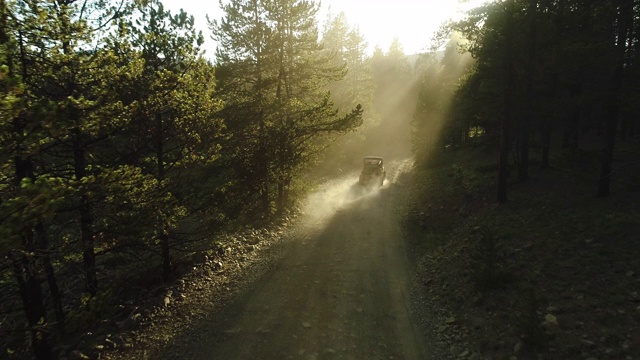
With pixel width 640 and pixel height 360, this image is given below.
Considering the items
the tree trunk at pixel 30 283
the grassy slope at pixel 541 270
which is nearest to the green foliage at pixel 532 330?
the grassy slope at pixel 541 270

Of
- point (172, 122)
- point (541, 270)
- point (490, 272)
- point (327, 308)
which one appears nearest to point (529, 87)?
point (541, 270)

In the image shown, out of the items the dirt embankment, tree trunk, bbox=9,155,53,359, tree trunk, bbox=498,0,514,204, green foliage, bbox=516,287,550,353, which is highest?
tree trunk, bbox=498,0,514,204

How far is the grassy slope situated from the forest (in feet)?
3.90

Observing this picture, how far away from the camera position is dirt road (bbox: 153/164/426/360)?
770cm

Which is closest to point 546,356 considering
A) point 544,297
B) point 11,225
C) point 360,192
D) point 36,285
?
point 544,297

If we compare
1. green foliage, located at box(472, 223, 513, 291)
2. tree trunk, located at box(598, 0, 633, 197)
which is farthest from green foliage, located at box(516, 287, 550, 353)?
tree trunk, located at box(598, 0, 633, 197)

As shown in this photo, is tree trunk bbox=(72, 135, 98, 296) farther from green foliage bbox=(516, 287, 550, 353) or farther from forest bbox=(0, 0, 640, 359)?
green foliage bbox=(516, 287, 550, 353)

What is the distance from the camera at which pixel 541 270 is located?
884cm

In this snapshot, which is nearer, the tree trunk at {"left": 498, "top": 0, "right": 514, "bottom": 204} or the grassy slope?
the grassy slope

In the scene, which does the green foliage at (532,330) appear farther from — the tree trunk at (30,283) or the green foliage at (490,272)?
the tree trunk at (30,283)

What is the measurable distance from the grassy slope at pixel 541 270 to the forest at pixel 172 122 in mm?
1190

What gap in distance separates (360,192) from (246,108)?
456 inches

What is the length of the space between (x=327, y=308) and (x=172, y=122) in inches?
286

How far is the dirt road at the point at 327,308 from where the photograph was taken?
7695 millimetres
